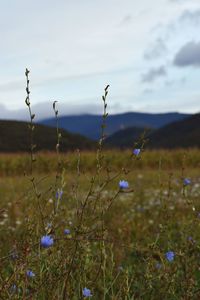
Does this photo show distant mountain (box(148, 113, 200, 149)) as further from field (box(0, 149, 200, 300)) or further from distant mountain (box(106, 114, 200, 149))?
field (box(0, 149, 200, 300))

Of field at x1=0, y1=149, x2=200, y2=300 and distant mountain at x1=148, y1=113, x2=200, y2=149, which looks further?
distant mountain at x1=148, y1=113, x2=200, y2=149

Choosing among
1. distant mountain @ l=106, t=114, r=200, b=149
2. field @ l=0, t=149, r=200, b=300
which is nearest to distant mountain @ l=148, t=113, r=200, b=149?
distant mountain @ l=106, t=114, r=200, b=149

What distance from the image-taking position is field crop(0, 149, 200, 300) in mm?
2932

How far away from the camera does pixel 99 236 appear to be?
3.04 metres

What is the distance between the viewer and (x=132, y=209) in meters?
9.32

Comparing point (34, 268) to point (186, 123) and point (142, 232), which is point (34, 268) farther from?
point (186, 123)

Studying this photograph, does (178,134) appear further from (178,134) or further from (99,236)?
(99,236)

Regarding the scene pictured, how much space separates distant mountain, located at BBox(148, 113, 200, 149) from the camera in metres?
81.3

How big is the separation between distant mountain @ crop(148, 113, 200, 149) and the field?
196 feet

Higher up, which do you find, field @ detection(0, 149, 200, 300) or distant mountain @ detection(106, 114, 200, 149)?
field @ detection(0, 149, 200, 300)

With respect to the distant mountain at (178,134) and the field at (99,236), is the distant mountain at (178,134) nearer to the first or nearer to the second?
the distant mountain at (178,134)

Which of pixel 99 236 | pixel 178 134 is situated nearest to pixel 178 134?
pixel 178 134

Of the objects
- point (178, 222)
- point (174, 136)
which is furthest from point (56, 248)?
point (174, 136)

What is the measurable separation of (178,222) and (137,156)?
4.74 m
